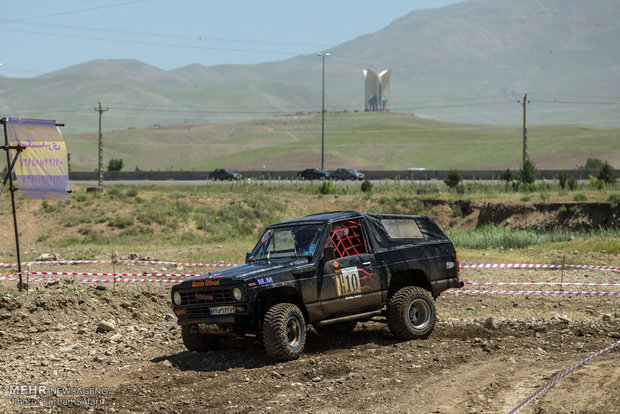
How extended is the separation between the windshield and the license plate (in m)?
1.43

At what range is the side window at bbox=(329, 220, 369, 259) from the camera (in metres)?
11.9

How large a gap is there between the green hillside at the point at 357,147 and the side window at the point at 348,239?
309 ft

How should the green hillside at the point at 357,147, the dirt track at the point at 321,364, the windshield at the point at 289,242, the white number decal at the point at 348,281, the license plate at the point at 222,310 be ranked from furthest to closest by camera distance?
1. the green hillside at the point at 357,147
2. the windshield at the point at 289,242
3. the white number decal at the point at 348,281
4. the license plate at the point at 222,310
5. the dirt track at the point at 321,364

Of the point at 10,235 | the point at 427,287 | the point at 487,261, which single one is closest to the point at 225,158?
the point at 10,235

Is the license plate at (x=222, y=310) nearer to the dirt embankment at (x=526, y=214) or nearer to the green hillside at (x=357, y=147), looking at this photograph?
the dirt embankment at (x=526, y=214)

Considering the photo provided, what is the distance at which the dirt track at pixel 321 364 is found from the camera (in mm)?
8898

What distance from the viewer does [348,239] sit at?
12.1 meters

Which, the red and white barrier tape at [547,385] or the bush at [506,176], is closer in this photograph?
the red and white barrier tape at [547,385]

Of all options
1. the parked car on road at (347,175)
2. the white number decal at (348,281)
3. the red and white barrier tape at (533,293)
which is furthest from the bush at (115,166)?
the white number decal at (348,281)

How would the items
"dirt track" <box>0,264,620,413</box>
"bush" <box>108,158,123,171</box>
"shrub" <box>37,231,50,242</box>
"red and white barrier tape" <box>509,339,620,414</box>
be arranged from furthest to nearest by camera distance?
"bush" <box>108,158,123,171</box>
"shrub" <box>37,231,50,242</box>
"dirt track" <box>0,264,620,413</box>
"red and white barrier tape" <box>509,339,620,414</box>

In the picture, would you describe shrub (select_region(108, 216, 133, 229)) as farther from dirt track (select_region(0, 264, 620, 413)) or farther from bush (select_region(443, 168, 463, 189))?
bush (select_region(443, 168, 463, 189))

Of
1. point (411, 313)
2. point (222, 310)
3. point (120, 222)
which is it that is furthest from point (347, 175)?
point (222, 310)

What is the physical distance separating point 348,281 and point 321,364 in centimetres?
153

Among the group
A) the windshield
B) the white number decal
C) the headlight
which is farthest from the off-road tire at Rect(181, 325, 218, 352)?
the white number decal
